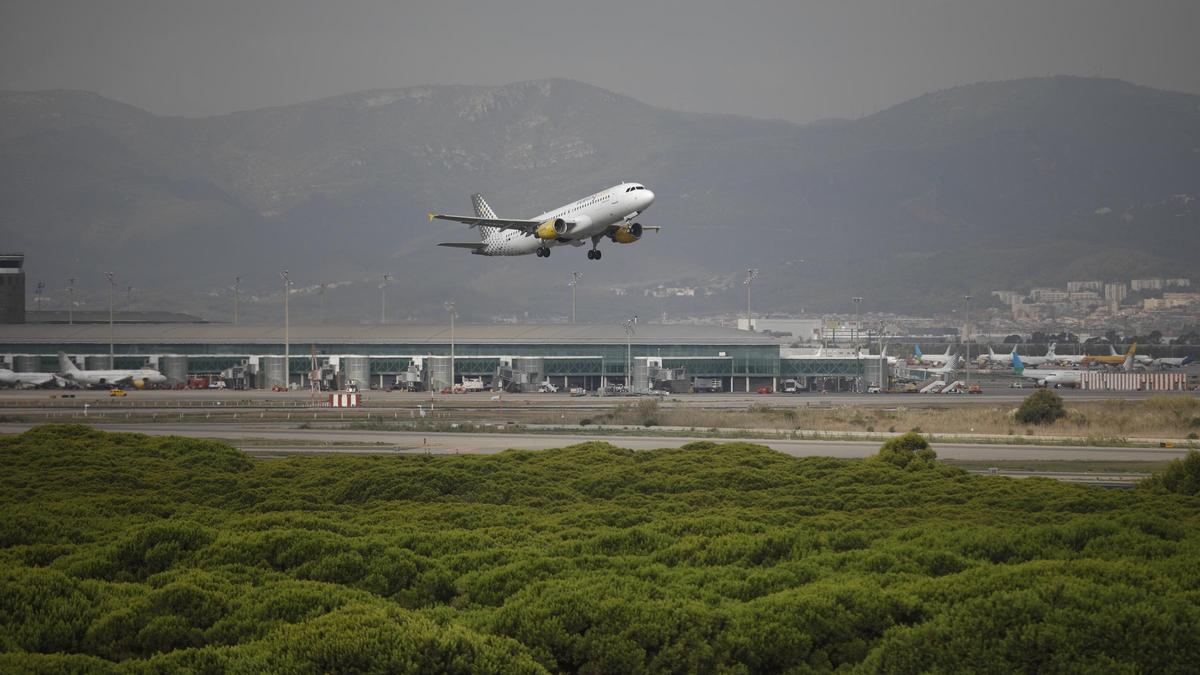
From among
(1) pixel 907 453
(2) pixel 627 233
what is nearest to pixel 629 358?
(2) pixel 627 233

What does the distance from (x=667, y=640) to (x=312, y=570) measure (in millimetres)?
7229

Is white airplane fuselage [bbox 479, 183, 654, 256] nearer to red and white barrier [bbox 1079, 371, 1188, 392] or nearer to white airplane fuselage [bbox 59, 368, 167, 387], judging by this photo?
red and white barrier [bbox 1079, 371, 1188, 392]

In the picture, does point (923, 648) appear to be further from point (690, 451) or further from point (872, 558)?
point (690, 451)

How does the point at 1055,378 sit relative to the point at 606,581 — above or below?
below

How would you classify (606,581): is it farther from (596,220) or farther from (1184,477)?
(596,220)

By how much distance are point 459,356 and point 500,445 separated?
309 feet

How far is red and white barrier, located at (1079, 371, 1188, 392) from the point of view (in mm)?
144125

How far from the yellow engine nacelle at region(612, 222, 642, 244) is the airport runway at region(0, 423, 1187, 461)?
33.3ft

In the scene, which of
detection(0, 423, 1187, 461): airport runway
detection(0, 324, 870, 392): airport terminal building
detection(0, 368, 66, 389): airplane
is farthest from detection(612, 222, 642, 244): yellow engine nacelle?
detection(0, 368, 66, 389): airplane

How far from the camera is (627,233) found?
221 ft

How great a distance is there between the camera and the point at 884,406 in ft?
365

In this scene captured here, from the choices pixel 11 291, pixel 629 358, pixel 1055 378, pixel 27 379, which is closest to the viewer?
pixel 27 379

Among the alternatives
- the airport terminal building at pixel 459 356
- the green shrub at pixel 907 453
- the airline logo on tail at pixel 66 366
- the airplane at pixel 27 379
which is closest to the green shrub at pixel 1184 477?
the green shrub at pixel 907 453

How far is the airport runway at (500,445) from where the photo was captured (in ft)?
203
